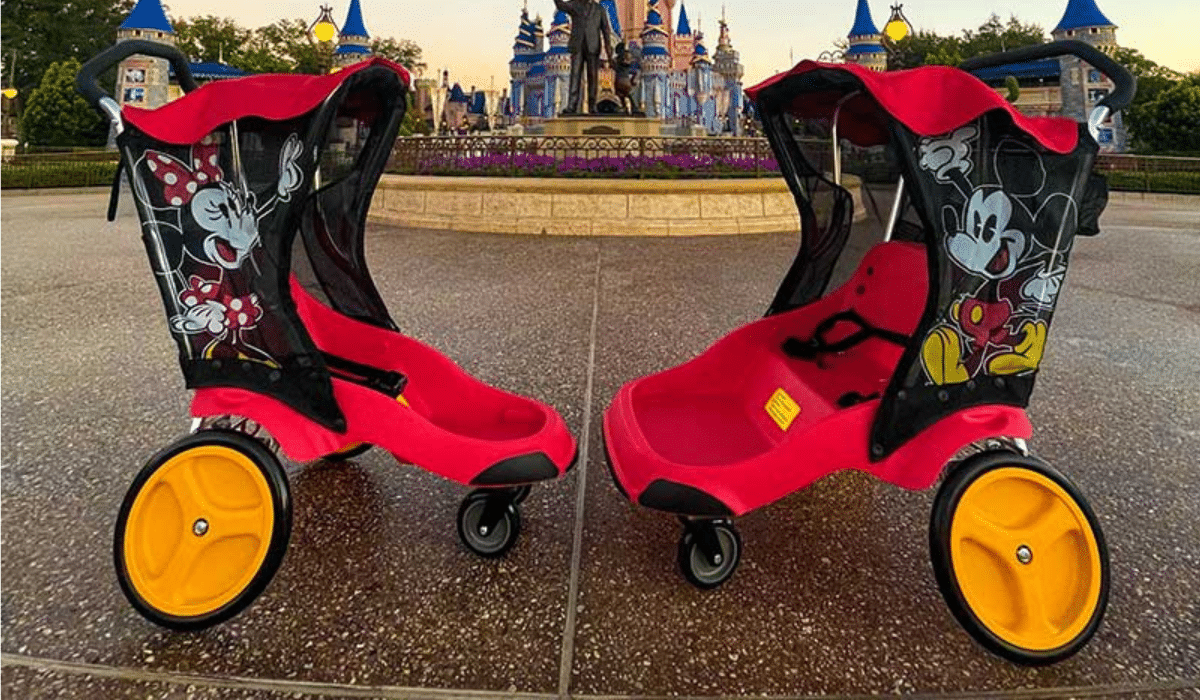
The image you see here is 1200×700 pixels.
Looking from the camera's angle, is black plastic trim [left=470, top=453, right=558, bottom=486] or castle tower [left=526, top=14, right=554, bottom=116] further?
castle tower [left=526, top=14, right=554, bottom=116]

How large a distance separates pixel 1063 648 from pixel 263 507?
5.75 feet

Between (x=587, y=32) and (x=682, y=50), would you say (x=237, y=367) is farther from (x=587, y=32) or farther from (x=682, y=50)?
(x=682, y=50)

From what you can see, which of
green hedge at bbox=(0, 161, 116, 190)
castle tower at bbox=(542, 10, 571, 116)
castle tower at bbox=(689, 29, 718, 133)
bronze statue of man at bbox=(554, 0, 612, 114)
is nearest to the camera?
bronze statue of man at bbox=(554, 0, 612, 114)

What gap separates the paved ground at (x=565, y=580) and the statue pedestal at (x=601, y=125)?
11.0 m

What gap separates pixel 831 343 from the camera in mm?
2250

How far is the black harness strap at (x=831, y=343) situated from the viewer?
210 centimetres

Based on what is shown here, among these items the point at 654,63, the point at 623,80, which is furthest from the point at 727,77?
the point at 623,80

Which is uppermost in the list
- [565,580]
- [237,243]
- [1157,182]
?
[1157,182]

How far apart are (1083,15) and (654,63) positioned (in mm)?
20166

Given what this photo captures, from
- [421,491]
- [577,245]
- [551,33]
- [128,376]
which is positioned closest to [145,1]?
[551,33]

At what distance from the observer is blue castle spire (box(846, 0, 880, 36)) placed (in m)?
33.9

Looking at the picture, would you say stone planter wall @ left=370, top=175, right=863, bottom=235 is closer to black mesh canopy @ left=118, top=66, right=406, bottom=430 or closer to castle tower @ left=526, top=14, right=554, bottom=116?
black mesh canopy @ left=118, top=66, right=406, bottom=430

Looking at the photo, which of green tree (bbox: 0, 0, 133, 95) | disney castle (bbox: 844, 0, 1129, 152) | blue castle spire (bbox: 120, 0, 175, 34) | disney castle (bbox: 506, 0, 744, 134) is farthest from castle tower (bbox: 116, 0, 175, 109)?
disney castle (bbox: 844, 0, 1129, 152)

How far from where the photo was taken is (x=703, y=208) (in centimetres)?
976
